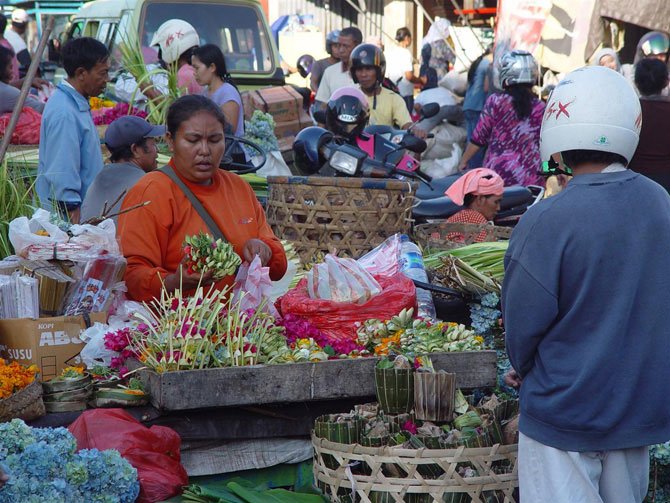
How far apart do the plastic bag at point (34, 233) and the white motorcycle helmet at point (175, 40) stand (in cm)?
378

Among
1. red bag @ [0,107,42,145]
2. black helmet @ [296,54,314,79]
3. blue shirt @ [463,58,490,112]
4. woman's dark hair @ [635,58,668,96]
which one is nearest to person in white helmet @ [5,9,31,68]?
black helmet @ [296,54,314,79]

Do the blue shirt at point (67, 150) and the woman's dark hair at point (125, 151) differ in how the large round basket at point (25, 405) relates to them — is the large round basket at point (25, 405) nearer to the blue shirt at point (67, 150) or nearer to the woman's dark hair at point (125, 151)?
the woman's dark hair at point (125, 151)

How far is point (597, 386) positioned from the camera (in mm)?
2613

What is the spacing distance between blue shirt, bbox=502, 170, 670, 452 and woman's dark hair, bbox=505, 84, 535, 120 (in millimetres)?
4836

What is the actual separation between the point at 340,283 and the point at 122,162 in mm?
1547

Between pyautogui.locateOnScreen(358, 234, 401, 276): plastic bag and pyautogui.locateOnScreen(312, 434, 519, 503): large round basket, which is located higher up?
pyautogui.locateOnScreen(358, 234, 401, 276): plastic bag

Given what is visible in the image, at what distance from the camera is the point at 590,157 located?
8.83 ft

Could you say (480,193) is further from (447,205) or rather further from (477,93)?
(477,93)

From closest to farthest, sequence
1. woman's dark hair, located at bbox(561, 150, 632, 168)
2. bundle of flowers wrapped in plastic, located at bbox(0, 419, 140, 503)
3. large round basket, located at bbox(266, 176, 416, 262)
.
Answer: woman's dark hair, located at bbox(561, 150, 632, 168) → bundle of flowers wrapped in plastic, located at bbox(0, 419, 140, 503) → large round basket, located at bbox(266, 176, 416, 262)

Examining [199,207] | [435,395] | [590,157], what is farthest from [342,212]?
[590,157]

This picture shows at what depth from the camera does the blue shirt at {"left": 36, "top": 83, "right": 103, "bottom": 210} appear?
17.3ft

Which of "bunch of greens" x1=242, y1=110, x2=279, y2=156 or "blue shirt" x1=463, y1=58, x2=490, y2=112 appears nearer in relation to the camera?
"bunch of greens" x1=242, y1=110, x2=279, y2=156

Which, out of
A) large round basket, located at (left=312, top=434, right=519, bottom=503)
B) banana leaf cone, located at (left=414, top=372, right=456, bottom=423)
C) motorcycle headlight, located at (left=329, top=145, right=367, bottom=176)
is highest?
motorcycle headlight, located at (left=329, top=145, right=367, bottom=176)

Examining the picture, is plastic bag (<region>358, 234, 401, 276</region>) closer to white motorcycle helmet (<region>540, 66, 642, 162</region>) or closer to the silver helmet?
white motorcycle helmet (<region>540, 66, 642, 162</region>)
